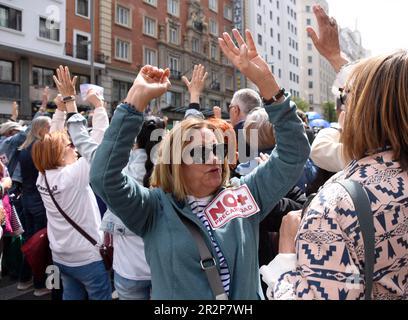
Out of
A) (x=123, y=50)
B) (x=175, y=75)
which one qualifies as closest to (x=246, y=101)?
(x=123, y=50)

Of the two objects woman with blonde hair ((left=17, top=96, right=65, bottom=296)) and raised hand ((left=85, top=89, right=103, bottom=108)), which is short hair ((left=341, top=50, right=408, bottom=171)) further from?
woman with blonde hair ((left=17, top=96, right=65, bottom=296))

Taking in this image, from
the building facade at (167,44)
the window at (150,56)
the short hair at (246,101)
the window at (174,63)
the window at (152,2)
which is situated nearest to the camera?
the short hair at (246,101)

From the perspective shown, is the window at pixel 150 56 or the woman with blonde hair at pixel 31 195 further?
the window at pixel 150 56

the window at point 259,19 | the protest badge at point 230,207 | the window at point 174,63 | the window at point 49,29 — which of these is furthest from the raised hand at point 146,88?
the window at point 259,19

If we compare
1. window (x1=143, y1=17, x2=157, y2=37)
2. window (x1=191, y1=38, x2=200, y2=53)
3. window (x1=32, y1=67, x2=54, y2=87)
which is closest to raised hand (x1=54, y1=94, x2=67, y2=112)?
window (x1=32, y1=67, x2=54, y2=87)

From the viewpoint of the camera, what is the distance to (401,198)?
Result: 1063mm

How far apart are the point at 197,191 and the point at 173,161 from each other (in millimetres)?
189

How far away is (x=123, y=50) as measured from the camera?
26.3 meters

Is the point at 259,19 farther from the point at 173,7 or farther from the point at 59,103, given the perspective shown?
the point at 59,103

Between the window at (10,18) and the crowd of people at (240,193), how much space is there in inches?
760

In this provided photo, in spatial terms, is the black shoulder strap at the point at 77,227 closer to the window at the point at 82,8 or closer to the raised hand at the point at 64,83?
the raised hand at the point at 64,83

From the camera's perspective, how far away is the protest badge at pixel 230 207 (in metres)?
1.76

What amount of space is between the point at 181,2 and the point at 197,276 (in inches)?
1334
